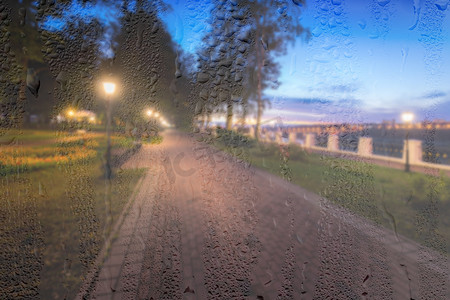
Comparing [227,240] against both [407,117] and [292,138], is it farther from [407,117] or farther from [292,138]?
[407,117]

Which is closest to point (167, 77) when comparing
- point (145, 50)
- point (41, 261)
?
point (145, 50)

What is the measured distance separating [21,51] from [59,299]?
1053 mm

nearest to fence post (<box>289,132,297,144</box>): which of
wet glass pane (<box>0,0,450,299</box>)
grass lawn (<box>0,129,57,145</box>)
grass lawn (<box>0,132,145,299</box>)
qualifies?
wet glass pane (<box>0,0,450,299</box>)

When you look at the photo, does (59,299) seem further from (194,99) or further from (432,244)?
(432,244)

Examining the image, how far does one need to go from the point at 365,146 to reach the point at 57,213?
1.33m

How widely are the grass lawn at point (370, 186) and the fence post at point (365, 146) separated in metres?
0.05

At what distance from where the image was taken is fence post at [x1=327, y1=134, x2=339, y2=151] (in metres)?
1.15

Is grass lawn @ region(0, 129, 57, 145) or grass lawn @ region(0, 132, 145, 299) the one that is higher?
grass lawn @ region(0, 129, 57, 145)

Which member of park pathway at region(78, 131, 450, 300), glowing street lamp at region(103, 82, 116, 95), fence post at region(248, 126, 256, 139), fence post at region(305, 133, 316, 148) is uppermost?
glowing street lamp at region(103, 82, 116, 95)

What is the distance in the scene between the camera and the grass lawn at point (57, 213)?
1.06 meters

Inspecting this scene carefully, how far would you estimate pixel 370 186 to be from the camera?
3.86ft

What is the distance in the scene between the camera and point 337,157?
1.16m

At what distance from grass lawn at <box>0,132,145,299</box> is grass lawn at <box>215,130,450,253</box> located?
1.62 feet

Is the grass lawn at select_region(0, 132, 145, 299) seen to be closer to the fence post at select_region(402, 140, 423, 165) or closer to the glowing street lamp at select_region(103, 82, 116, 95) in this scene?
the glowing street lamp at select_region(103, 82, 116, 95)
